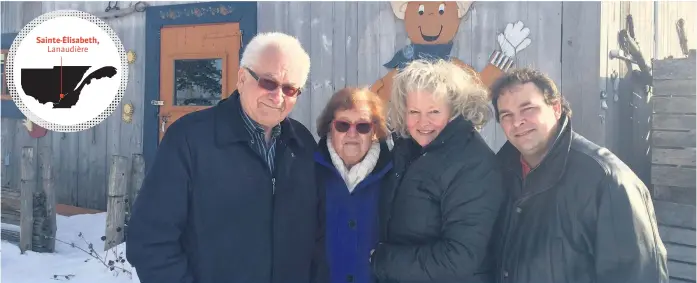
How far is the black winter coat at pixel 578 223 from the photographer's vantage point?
1.90 meters

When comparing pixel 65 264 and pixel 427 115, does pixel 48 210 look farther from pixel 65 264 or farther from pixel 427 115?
pixel 427 115

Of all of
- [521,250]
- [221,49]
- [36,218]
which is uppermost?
[221,49]

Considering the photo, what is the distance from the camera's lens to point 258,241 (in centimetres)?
217

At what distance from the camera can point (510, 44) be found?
4762mm

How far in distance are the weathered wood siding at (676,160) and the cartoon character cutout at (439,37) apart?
3.86 feet

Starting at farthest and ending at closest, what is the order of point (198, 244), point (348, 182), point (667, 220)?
point (667, 220)
point (348, 182)
point (198, 244)

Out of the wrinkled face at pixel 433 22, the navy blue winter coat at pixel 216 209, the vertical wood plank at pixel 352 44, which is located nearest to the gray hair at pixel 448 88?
the navy blue winter coat at pixel 216 209

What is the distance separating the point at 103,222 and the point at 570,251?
5.48m

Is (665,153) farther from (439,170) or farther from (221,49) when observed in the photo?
(221,49)

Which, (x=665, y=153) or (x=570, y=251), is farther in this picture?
(x=665, y=153)

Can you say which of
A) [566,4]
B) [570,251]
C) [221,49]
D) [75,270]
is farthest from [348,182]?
[221,49]

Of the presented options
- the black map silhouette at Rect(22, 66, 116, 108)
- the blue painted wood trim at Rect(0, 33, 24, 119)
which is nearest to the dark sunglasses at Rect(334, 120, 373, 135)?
the black map silhouette at Rect(22, 66, 116, 108)

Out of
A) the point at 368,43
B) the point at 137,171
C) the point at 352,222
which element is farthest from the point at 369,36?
the point at 352,222

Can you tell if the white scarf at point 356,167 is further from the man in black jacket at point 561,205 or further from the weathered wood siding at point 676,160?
the weathered wood siding at point 676,160
